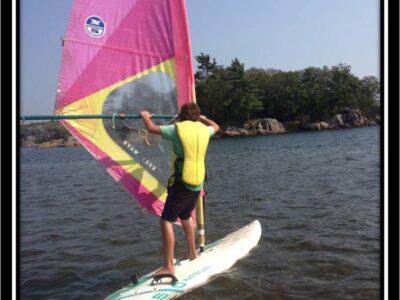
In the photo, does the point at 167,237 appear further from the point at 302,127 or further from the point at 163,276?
the point at 302,127

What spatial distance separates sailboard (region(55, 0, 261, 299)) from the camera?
17.5ft

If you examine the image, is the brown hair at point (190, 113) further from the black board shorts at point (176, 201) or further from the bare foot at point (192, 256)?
the bare foot at point (192, 256)

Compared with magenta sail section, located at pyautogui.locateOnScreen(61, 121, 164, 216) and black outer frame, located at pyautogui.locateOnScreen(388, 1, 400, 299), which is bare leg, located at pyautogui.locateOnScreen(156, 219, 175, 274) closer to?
magenta sail section, located at pyautogui.locateOnScreen(61, 121, 164, 216)

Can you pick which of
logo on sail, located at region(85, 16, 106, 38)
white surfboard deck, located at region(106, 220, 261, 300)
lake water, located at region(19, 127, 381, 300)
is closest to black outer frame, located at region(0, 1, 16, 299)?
lake water, located at region(19, 127, 381, 300)

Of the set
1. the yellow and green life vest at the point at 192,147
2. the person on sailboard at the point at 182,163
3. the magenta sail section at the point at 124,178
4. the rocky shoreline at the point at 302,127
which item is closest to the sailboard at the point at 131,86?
the magenta sail section at the point at 124,178

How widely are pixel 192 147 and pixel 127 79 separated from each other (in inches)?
59.6

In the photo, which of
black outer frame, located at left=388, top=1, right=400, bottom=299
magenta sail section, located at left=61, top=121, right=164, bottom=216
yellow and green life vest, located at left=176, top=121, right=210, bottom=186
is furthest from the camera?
magenta sail section, located at left=61, top=121, right=164, bottom=216

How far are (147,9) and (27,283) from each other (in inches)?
161

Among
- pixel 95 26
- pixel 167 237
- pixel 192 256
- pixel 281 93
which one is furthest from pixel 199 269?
pixel 281 93

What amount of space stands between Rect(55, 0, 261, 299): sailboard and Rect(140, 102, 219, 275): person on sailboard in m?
0.68

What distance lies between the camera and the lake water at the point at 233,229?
546 cm

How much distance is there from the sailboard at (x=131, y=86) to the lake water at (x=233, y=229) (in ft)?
2.68

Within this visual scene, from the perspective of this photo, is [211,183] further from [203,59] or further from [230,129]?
[203,59]

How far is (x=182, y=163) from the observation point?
4910mm
